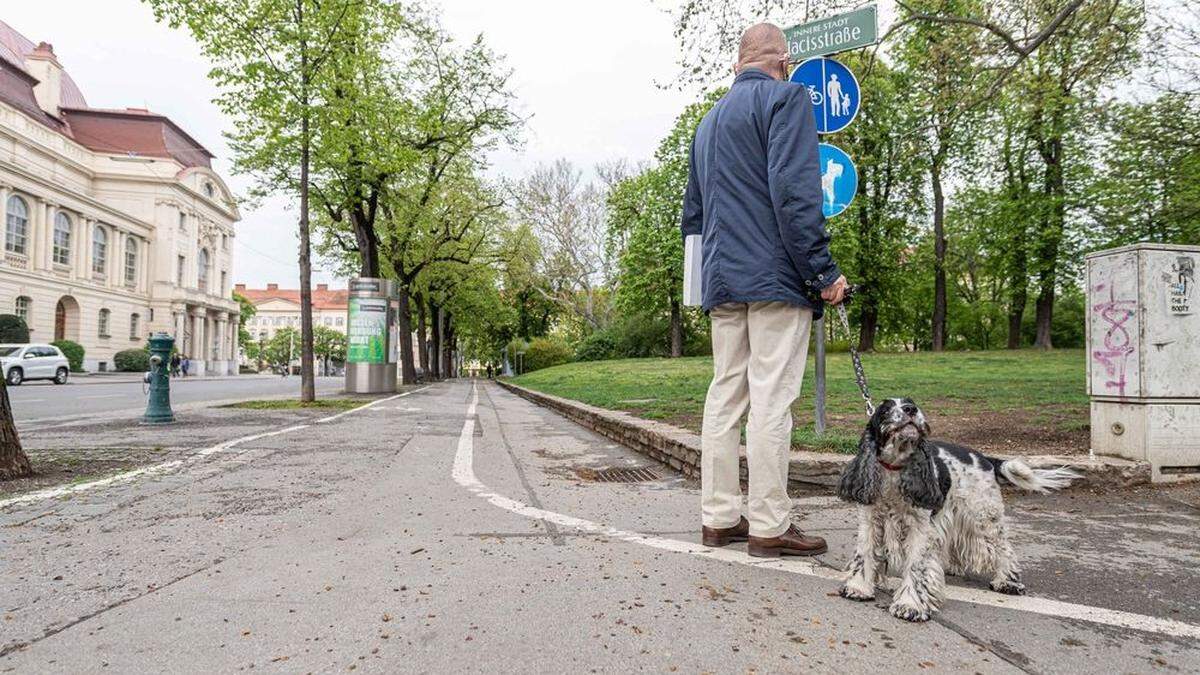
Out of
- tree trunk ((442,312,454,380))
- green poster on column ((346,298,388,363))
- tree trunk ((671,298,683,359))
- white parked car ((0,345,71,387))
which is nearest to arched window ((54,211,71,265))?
white parked car ((0,345,71,387))

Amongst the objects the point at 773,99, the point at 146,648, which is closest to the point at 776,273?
the point at 773,99

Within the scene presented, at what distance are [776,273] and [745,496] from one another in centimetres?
216

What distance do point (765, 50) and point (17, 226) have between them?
180 ft

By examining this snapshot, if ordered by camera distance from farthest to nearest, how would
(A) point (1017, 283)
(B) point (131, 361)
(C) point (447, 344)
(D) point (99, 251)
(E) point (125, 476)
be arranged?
(C) point (447, 344), (D) point (99, 251), (B) point (131, 361), (A) point (1017, 283), (E) point (125, 476)

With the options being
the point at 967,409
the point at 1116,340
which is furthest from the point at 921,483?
the point at 967,409

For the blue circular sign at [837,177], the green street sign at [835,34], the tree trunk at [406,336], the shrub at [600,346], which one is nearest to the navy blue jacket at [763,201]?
the blue circular sign at [837,177]

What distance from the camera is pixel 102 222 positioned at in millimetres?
50938

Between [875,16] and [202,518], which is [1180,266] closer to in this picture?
[875,16]

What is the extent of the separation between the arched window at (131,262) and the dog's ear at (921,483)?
65.5 m

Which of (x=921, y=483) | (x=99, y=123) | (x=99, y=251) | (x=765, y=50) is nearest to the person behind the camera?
(x=921, y=483)

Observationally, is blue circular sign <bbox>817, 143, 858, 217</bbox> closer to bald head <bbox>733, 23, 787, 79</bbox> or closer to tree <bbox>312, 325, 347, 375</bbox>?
bald head <bbox>733, 23, 787, 79</bbox>

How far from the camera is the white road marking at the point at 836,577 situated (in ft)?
8.04

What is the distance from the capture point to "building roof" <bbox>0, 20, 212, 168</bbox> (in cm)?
5247

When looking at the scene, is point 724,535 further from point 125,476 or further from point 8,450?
point 8,450
